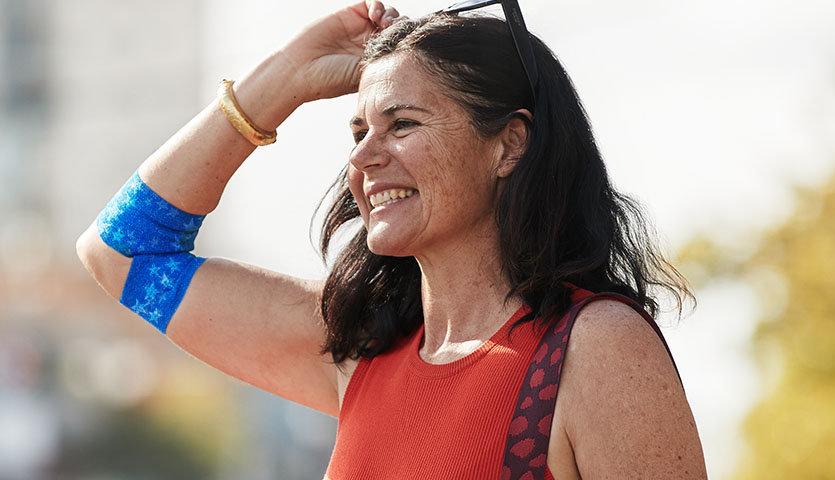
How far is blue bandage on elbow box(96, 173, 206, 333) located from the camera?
97.7 inches

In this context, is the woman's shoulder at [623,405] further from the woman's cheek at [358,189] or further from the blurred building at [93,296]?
the blurred building at [93,296]

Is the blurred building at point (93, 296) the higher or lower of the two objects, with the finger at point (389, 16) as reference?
lower

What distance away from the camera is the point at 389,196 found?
6.88ft

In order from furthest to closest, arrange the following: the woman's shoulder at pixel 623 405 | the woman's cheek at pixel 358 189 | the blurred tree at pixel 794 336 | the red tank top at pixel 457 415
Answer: the blurred tree at pixel 794 336, the woman's cheek at pixel 358 189, the red tank top at pixel 457 415, the woman's shoulder at pixel 623 405

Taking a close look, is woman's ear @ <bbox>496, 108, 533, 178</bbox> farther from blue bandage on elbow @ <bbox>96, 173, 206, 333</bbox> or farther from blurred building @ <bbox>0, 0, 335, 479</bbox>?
blurred building @ <bbox>0, 0, 335, 479</bbox>

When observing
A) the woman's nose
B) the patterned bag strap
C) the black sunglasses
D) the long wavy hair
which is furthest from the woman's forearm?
the patterned bag strap

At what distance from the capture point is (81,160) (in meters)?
41.4

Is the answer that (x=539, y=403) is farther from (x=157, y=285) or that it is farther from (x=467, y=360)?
(x=157, y=285)

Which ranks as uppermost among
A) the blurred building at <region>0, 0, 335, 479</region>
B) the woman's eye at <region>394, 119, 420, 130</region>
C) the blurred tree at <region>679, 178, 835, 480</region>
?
the woman's eye at <region>394, 119, 420, 130</region>

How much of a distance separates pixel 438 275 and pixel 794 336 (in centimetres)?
202

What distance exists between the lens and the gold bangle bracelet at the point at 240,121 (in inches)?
97.0

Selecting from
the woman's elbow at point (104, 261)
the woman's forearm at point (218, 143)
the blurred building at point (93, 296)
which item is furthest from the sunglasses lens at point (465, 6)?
the blurred building at point (93, 296)

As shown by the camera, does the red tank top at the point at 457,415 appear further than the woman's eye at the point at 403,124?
No

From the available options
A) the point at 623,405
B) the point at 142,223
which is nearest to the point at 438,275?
the point at 623,405
